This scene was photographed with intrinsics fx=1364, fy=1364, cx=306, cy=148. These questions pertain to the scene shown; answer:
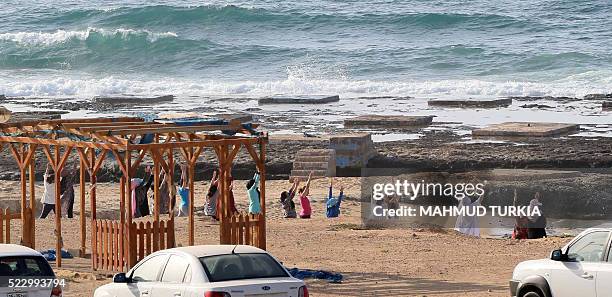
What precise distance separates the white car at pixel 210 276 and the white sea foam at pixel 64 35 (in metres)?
68.2

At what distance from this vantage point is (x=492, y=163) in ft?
103

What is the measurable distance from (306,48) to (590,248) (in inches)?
2488

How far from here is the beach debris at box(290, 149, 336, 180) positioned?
99.2 feet

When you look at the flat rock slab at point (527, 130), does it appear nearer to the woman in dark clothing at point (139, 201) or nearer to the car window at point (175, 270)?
the woman in dark clothing at point (139, 201)

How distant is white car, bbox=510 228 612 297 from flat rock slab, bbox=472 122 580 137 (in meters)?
22.0

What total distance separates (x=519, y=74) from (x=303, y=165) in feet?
118

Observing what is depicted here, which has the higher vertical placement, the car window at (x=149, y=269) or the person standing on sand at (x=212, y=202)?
the car window at (x=149, y=269)

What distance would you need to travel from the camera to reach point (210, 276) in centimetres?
1278

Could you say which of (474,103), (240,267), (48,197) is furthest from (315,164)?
(474,103)

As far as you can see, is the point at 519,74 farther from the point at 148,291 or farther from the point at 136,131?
Answer: the point at 148,291

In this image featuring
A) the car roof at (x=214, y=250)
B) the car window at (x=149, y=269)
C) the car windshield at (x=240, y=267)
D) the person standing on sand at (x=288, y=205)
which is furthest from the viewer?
the person standing on sand at (x=288, y=205)

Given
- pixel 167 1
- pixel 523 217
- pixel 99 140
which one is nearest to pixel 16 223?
pixel 99 140

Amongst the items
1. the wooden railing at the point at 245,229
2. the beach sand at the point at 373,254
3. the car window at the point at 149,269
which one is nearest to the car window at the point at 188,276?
the car window at the point at 149,269

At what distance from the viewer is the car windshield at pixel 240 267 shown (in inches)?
506
